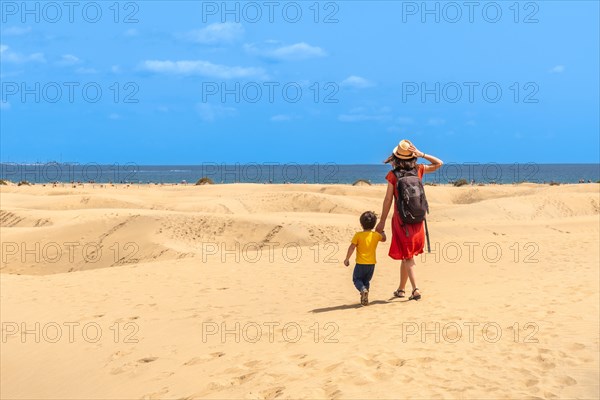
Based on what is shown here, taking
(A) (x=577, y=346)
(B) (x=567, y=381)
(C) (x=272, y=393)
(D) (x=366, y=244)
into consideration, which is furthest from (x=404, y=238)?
(C) (x=272, y=393)

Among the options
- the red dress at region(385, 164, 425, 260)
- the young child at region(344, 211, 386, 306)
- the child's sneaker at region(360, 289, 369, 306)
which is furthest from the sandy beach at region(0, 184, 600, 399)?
the red dress at region(385, 164, 425, 260)

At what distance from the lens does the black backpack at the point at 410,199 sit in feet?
24.7

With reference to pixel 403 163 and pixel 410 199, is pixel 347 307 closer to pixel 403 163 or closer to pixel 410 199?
pixel 410 199

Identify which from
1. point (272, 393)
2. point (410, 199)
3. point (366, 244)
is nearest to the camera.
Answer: point (272, 393)

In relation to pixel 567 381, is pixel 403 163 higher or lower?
higher

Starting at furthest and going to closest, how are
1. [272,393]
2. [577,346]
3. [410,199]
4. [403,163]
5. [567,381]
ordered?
[403,163] < [410,199] < [577,346] < [272,393] < [567,381]

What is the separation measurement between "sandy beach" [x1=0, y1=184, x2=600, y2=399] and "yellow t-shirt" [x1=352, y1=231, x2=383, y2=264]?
2.25 feet

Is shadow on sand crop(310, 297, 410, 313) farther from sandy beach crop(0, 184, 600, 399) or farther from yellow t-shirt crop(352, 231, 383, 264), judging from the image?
yellow t-shirt crop(352, 231, 383, 264)

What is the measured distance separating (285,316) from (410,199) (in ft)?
7.73

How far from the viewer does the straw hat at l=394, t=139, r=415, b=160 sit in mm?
7653

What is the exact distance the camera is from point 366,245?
26.1ft

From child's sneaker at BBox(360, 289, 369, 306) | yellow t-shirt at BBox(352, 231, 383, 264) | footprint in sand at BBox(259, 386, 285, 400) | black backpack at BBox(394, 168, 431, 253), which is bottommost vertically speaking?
footprint in sand at BBox(259, 386, 285, 400)

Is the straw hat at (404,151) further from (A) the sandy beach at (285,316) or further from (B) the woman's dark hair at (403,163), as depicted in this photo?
(A) the sandy beach at (285,316)

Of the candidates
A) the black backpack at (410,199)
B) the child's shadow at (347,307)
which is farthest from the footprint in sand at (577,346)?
the child's shadow at (347,307)
